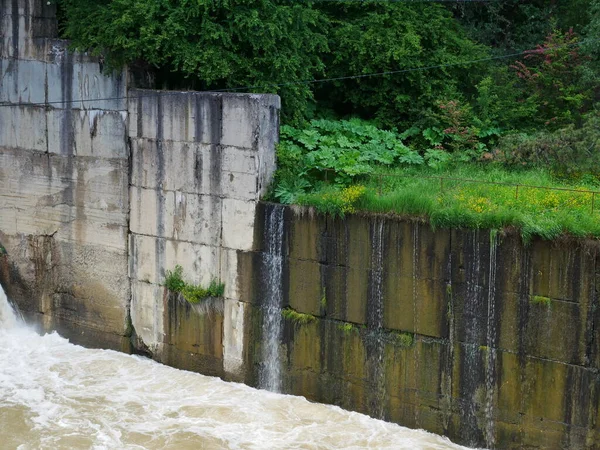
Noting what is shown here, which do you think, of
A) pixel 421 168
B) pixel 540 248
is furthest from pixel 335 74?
pixel 540 248

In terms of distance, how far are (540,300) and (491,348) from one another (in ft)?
3.48

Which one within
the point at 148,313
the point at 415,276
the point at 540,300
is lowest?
the point at 148,313

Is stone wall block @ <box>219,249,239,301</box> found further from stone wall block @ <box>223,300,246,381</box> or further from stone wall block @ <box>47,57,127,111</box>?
stone wall block @ <box>47,57,127,111</box>

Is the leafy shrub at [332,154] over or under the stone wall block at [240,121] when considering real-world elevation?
under

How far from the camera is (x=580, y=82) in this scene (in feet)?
61.2

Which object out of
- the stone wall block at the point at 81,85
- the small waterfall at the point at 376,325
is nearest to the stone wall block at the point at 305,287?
the small waterfall at the point at 376,325

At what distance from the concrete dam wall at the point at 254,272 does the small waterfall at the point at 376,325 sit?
24 millimetres

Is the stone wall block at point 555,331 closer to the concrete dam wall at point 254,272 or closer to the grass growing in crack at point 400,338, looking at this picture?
the concrete dam wall at point 254,272

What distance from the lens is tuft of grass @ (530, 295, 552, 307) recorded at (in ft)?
42.3

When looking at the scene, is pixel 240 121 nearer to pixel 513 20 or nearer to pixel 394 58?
pixel 394 58

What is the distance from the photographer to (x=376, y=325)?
14555 mm

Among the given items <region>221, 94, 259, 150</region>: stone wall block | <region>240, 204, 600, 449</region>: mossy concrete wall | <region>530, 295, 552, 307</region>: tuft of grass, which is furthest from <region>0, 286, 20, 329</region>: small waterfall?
<region>530, 295, 552, 307</region>: tuft of grass

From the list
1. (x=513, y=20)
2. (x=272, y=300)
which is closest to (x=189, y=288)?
(x=272, y=300)

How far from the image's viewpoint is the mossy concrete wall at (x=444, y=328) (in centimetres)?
1284
